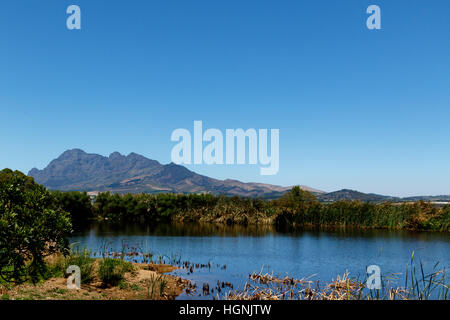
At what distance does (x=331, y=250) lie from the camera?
33.7m

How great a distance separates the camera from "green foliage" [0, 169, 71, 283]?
12664 mm

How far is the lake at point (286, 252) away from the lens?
2505 centimetres

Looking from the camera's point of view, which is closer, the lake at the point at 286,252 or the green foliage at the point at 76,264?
the green foliage at the point at 76,264

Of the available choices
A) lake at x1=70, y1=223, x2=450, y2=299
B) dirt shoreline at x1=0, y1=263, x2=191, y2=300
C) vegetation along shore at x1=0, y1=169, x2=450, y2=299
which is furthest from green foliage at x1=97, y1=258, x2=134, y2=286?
lake at x1=70, y1=223, x2=450, y2=299

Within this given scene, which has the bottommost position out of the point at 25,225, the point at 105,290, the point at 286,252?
the point at 286,252

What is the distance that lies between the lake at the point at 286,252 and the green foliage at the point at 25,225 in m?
8.29

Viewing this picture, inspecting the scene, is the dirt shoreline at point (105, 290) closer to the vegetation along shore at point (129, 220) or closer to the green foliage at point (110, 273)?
the vegetation along shore at point (129, 220)

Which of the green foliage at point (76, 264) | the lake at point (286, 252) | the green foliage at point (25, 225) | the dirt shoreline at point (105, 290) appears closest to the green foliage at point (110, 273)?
the dirt shoreline at point (105, 290)

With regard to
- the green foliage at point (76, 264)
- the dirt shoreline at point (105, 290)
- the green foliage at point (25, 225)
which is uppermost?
the green foliage at point (25, 225)

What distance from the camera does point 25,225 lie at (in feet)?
44.1

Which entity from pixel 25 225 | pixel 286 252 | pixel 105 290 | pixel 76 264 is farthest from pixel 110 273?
pixel 286 252

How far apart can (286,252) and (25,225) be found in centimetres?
2352

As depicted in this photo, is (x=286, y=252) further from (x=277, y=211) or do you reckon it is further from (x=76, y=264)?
(x=277, y=211)
